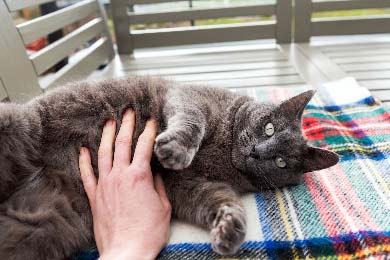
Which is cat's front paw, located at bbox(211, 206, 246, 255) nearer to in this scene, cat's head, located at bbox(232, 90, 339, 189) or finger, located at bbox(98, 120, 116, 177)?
cat's head, located at bbox(232, 90, 339, 189)

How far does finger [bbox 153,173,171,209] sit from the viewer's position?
0.96m

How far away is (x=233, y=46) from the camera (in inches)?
100

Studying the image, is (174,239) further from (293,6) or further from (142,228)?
(293,6)

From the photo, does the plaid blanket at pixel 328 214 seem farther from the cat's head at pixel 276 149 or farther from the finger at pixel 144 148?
the finger at pixel 144 148

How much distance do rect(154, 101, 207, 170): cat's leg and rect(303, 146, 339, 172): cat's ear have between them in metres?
0.34

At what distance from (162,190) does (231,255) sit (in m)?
0.28

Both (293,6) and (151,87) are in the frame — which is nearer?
(151,87)

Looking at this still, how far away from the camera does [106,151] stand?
1.00 meters

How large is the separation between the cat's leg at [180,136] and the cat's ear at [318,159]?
343mm

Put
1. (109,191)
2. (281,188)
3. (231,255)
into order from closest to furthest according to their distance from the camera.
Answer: (231,255)
(109,191)
(281,188)

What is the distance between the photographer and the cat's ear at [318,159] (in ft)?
3.47

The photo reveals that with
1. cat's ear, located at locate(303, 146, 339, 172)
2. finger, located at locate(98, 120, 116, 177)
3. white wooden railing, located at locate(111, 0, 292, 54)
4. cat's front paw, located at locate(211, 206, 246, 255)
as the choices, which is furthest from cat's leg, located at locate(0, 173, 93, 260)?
white wooden railing, located at locate(111, 0, 292, 54)

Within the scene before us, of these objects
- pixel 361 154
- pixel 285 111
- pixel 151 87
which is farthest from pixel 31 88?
pixel 361 154

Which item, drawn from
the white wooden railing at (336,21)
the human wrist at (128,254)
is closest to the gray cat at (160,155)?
the human wrist at (128,254)
